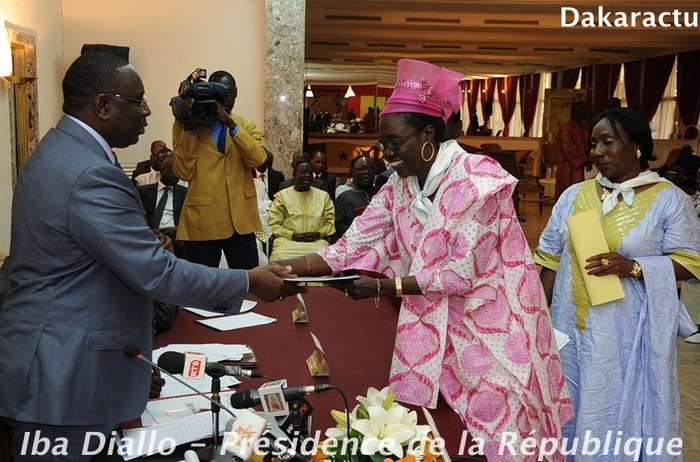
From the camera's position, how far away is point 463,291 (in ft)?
6.61

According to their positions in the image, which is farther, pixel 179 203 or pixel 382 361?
pixel 179 203

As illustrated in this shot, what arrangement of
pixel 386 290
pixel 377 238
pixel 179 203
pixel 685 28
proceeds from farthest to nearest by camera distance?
pixel 685 28 → pixel 179 203 → pixel 377 238 → pixel 386 290

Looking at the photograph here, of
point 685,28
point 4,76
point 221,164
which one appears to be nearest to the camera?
point 221,164

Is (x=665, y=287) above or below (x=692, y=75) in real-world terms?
below

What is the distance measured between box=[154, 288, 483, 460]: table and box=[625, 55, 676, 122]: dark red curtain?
51.8ft

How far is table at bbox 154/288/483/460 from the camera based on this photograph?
6.87 feet

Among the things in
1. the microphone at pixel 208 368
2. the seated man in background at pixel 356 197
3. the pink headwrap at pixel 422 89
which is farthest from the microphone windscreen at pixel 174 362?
the seated man in background at pixel 356 197

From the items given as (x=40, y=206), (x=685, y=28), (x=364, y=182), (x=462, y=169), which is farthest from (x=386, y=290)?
(x=685, y=28)

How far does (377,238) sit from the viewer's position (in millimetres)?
2449

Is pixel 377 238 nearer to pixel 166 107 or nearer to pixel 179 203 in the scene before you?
pixel 179 203

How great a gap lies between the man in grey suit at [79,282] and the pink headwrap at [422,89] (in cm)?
76

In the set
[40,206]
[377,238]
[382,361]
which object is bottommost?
[382,361]

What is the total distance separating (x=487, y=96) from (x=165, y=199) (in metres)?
18.4

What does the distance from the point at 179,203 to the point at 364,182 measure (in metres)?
1.50
